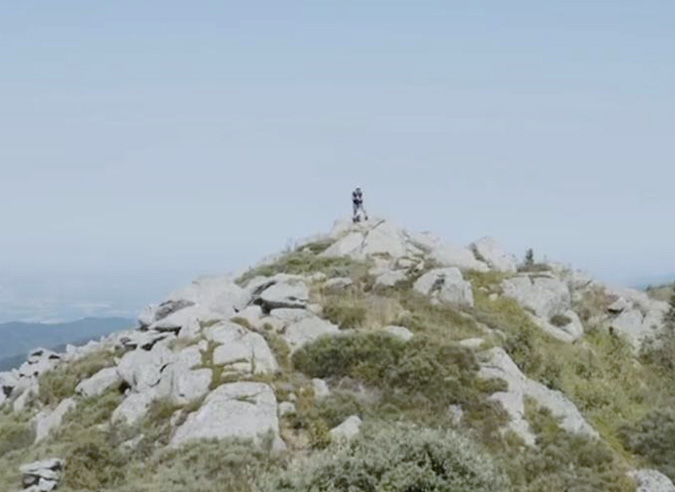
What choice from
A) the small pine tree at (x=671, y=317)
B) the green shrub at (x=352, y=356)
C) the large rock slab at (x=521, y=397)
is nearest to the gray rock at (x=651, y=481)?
the large rock slab at (x=521, y=397)

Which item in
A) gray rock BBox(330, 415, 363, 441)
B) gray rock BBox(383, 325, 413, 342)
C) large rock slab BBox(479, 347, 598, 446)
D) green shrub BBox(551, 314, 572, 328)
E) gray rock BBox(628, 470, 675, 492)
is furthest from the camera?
green shrub BBox(551, 314, 572, 328)

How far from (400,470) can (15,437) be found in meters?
15.2

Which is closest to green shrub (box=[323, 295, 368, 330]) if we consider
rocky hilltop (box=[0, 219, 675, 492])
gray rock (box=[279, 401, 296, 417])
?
rocky hilltop (box=[0, 219, 675, 492])

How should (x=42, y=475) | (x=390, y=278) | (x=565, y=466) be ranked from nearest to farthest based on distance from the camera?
(x=42, y=475), (x=565, y=466), (x=390, y=278)

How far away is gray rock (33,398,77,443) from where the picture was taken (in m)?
25.0

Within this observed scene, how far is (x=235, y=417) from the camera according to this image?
819 inches

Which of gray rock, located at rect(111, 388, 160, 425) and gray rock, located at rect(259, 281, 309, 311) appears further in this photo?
gray rock, located at rect(259, 281, 309, 311)

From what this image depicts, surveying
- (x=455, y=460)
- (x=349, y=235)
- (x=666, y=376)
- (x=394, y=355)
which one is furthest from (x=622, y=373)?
(x=455, y=460)

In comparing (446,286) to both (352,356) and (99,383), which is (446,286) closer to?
(352,356)

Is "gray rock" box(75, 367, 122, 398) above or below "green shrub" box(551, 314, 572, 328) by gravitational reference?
below

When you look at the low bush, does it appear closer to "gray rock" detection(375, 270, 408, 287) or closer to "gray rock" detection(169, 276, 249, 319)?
"gray rock" detection(375, 270, 408, 287)

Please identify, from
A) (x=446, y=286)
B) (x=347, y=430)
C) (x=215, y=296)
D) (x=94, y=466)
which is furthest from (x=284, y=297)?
(x=94, y=466)

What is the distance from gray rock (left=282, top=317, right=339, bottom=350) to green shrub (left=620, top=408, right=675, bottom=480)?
861cm

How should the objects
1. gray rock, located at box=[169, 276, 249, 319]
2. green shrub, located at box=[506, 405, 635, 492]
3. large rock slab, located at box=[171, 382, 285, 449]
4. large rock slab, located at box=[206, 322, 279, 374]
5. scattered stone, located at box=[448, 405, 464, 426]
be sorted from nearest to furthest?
green shrub, located at box=[506, 405, 635, 492] < large rock slab, located at box=[171, 382, 285, 449] < scattered stone, located at box=[448, 405, 464, 426] < large rock slab, located at box=[206, 322, 279, 374] < gray rock, located at box=[169, 276, 249, 319]
